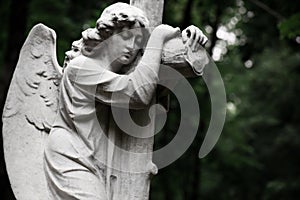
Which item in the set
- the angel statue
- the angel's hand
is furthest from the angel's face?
the angel's hand

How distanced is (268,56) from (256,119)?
207cm

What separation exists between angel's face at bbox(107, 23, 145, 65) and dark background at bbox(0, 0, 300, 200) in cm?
472

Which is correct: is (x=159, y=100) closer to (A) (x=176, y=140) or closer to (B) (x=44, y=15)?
(A) (x=176, y=140)

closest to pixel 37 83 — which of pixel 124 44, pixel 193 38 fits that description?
pixel 124 44

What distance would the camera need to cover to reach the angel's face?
529 centimetres

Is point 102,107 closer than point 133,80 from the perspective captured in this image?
No

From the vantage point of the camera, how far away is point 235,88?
15.3 meters

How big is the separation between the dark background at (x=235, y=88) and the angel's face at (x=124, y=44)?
4724 mm

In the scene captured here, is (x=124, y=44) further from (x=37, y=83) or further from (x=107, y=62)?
(x=37, y=83)

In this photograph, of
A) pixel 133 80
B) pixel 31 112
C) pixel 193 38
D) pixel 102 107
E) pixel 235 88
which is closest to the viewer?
pixel 133 80

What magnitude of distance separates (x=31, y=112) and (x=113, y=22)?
101 centimetres

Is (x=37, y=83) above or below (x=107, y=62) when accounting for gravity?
below

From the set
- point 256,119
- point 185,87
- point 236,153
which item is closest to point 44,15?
point 236,153

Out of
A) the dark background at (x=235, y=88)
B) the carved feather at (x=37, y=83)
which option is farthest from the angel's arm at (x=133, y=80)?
the dark background at (x=235, y=88)
